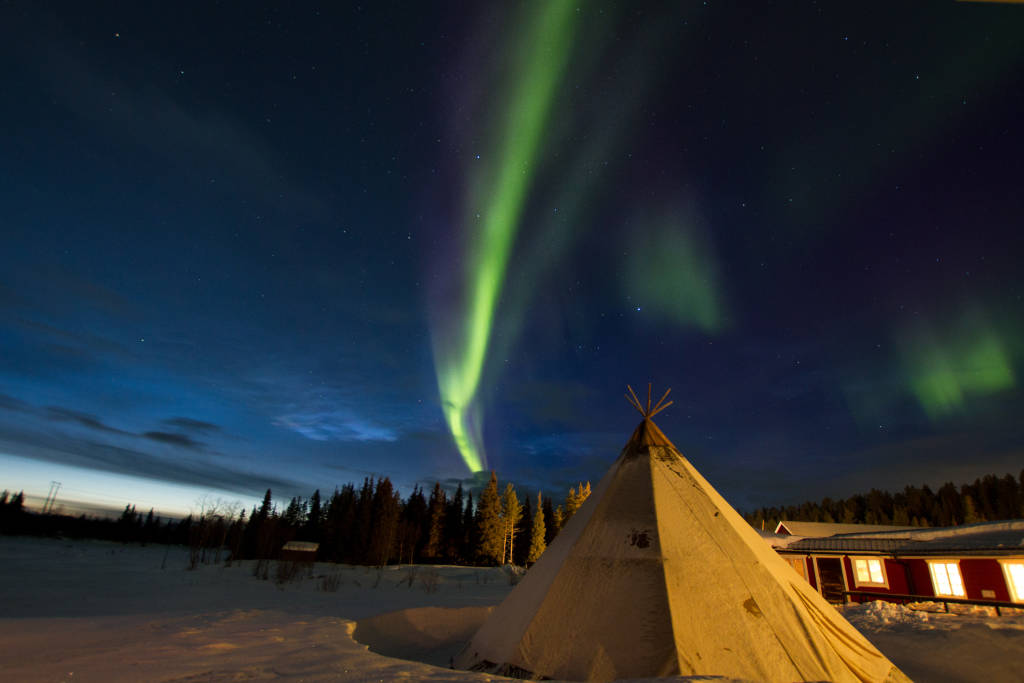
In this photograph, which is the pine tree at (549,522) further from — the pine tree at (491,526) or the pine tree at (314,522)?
the pine tree at (314,522)

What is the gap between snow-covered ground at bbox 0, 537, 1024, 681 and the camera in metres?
4.65

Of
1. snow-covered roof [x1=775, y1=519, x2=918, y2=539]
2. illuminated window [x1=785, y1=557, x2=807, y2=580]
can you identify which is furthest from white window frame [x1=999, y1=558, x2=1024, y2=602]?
snow-covered roof [x1=775, y1=519, x2=918, y2=539]

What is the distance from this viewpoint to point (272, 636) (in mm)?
6660

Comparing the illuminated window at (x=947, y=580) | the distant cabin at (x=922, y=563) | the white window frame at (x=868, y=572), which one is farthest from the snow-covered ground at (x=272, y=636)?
the white window frame at (x=868, y=572)

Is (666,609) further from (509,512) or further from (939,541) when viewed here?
(509,512)

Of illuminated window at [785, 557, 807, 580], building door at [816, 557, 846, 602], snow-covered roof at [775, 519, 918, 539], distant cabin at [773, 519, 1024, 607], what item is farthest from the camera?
snow-covered roof at [775, 519, 918, 539]

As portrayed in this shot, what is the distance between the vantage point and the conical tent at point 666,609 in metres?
5.52

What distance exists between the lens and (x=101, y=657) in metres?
5.02

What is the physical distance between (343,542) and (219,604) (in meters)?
43.5

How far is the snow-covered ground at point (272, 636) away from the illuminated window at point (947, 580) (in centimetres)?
490

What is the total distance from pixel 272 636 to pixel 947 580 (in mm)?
24538

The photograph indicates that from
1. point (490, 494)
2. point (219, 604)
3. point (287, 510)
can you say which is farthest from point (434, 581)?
point (287, 510)

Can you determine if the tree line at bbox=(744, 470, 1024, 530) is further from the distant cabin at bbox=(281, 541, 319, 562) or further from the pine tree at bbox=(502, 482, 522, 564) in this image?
the distant cabin at bbox=(281, 541, 319, 562)

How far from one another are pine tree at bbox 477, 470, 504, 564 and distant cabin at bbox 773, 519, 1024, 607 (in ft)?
108
